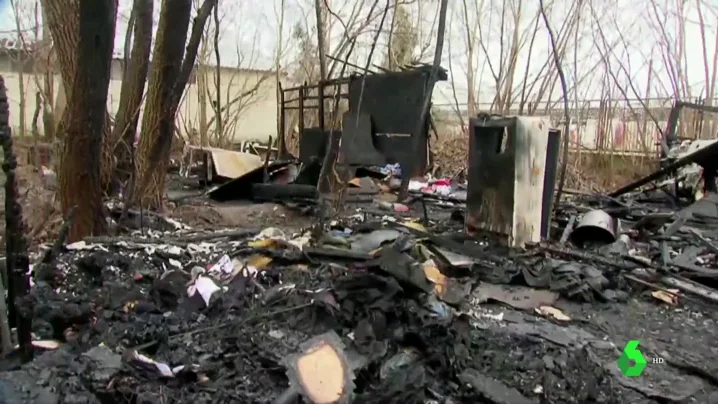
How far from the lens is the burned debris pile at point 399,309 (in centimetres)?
255

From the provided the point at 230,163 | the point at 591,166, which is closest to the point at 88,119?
the point at 230,163

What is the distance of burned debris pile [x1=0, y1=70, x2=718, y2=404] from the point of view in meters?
2.55

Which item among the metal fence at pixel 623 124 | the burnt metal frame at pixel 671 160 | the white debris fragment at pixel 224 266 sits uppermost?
the metal fence at pixel 623 124

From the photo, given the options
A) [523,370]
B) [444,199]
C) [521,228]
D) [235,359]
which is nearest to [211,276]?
[235,359]

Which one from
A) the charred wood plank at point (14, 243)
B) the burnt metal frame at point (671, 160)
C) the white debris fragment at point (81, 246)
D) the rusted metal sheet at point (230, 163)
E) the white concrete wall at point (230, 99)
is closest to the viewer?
the charred wood plank at point (14, 243)

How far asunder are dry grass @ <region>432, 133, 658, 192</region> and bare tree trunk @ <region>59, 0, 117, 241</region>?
7331 millimetres

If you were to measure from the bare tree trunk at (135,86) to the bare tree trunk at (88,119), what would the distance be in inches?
59.9

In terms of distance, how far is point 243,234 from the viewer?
5.26 m

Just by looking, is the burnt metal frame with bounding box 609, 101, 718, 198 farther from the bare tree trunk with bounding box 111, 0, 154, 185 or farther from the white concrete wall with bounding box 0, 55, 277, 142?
the white concrete wall with bounding box 0, 55, 277, 142

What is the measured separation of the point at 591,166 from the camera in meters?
11.8

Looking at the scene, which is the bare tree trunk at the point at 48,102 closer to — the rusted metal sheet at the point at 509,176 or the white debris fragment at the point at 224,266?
the white debris fragment at the point at 224,266

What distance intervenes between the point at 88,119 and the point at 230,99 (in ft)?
43.4

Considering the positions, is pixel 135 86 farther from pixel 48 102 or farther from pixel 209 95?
pixel 209 95

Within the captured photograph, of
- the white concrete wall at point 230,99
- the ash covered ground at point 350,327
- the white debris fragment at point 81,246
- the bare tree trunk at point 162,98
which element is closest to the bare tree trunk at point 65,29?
the bare tree trunk at point 162,98
